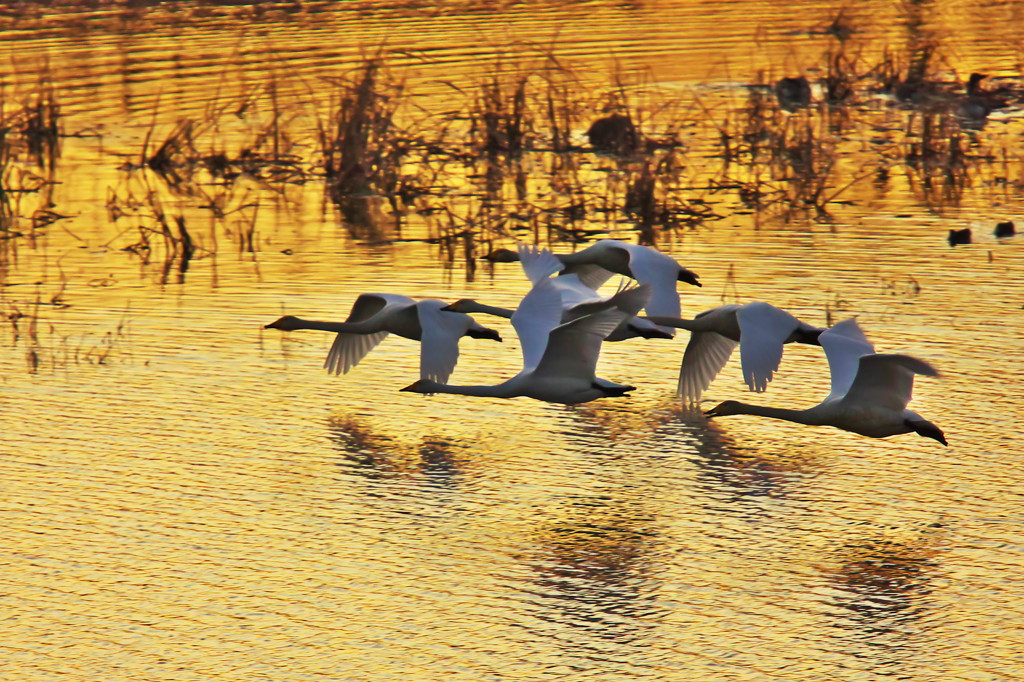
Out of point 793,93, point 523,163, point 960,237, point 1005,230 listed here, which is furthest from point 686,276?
point 793,93

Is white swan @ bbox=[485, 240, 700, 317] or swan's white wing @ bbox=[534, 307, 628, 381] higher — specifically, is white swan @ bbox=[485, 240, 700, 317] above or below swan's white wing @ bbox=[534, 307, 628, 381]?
above

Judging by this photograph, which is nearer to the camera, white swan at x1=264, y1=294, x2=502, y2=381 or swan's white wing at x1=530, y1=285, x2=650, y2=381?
swan's white wing at x1=530, y1=285, x2=650, y2=381

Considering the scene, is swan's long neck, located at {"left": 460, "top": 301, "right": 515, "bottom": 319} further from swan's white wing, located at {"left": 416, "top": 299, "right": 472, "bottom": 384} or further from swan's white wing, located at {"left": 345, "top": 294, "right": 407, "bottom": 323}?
swan's white wing, located at {"left": 345, "top": 294, "right": 407, "bottom": 323}

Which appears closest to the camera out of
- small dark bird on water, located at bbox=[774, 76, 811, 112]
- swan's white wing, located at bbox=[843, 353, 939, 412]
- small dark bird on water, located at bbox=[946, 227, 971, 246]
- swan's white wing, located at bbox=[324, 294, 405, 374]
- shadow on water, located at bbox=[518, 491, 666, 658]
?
shadow on water, located at bbox=[518, 491, 666, 658]

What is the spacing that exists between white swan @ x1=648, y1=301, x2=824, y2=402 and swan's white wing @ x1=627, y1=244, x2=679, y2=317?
178 millimetres

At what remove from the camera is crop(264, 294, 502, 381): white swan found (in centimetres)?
851

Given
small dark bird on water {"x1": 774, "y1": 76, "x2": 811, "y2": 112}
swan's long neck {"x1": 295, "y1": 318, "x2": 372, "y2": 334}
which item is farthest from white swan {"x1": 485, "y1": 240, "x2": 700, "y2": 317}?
small dark bird on water {"x1": 774, "y1": 76, "x2": 811, "y2": 112}

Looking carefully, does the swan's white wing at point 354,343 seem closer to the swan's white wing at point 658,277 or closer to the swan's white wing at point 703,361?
the swan's white wing at point 658,277

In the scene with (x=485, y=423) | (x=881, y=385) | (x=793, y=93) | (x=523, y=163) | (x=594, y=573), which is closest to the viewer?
(x=594, y=573)

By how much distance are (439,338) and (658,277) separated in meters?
1.35

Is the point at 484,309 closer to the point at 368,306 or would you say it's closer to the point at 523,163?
the point at 368,306

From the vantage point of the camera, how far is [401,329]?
356 inches

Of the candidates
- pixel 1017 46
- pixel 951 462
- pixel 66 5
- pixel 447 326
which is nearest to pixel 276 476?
pixel 447 326

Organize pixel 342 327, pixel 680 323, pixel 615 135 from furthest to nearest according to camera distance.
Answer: pixel 615 135 < pixel 342 327 < pixel 680 323
